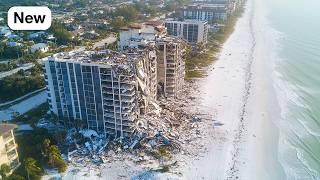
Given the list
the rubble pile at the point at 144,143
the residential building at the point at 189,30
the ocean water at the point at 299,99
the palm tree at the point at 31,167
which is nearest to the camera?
the palm tree at the point at 31,167

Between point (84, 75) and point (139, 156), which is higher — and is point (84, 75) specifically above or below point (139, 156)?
above

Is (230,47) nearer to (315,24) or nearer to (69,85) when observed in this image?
(315,24)

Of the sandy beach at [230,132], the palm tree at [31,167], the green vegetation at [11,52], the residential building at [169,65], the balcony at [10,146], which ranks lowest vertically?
the sandy beach at [230,132]

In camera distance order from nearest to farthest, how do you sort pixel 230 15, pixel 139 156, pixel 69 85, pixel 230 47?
pixel 139 156 < pixel 69 85 < pixel 230 47 < pixel 230 15

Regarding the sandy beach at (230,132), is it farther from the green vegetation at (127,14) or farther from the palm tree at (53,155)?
the green vegetation at (127,14)

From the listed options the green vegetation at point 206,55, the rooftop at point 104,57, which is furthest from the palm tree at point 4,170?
the green vegetation at point 206,55

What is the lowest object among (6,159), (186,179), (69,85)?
(186,179)

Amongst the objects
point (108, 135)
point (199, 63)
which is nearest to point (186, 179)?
point (108, 135)

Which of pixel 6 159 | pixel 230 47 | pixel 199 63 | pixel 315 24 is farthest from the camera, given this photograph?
pixel 315 24
